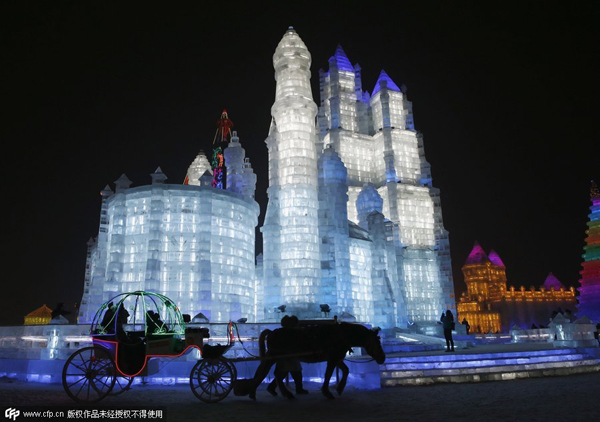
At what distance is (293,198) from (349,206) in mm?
23825

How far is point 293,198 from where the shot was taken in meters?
A: 32.2

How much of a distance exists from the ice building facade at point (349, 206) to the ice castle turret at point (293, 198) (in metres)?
0.08

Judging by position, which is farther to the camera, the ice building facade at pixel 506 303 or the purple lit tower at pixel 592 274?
the ice building facade at pixel 506 303

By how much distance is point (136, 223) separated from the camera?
30031 millimetres

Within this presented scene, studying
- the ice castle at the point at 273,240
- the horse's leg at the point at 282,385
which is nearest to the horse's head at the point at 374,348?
the horse's leg at the point at 282,385

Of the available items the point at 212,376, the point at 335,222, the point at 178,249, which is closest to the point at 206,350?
the point at 212,376

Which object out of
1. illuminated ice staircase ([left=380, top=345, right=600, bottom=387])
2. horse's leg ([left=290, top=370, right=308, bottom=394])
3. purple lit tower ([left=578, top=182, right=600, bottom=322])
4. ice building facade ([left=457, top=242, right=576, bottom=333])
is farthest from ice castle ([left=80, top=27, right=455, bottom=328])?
ice building facade ([left=457, top=242, right=576, bottom=333])

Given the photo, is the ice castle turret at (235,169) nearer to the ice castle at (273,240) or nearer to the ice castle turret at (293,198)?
the ice castle at (273,240)

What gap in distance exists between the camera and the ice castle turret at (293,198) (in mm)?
30906

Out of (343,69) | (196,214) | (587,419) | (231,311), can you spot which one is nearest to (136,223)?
(196,214)

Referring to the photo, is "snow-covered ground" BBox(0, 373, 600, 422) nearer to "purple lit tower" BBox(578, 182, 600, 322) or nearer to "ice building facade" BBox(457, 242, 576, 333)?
"purple lit tower" BBox(578, 182, 600, 322)

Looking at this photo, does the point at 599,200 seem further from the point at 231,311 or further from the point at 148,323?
the point at 148,323

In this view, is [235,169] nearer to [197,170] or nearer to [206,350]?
[197,170]

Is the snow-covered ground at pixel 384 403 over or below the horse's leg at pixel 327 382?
below
